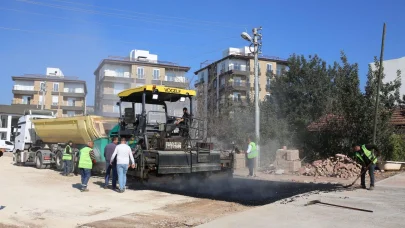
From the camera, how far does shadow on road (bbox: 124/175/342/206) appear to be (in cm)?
955

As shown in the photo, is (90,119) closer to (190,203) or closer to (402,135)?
(190,203)

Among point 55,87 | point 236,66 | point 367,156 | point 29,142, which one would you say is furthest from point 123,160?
point 55,87

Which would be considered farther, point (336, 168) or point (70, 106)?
point (70, 106)

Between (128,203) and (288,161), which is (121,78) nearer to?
(288,161)

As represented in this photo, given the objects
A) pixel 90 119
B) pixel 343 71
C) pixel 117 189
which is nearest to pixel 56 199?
pixel 117 189

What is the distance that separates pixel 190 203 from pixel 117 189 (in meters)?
2.96

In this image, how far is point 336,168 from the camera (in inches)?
592

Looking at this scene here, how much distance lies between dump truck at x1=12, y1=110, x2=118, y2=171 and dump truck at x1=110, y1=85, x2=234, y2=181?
204cm

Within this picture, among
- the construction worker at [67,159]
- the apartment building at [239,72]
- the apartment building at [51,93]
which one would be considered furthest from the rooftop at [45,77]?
the construction worker at [67,159]

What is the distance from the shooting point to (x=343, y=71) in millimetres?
18156

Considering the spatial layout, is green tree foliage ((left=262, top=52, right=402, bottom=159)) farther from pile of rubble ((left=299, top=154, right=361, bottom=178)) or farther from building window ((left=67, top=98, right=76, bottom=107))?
building window ((left=67, top=98, right=76, bottom=107))

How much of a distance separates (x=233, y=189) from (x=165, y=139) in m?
2.61

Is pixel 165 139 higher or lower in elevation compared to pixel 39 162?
higher

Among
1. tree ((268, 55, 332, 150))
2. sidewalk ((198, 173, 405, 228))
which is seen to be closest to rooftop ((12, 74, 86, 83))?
tree ((268, 55, 332, 150))
